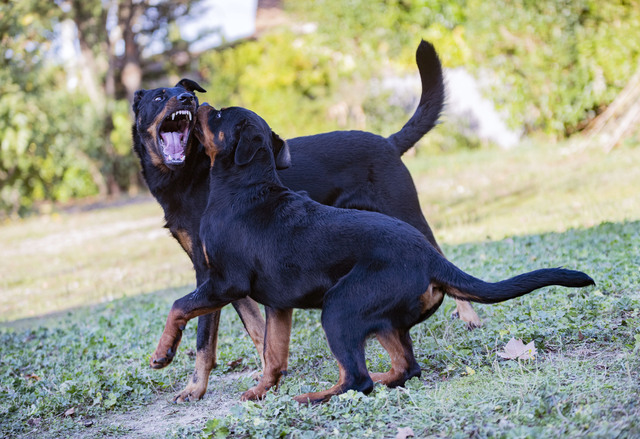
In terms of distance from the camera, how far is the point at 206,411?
400 cm

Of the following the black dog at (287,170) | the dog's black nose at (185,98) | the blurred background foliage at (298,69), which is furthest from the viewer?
the blurred background foliage at (298,69)

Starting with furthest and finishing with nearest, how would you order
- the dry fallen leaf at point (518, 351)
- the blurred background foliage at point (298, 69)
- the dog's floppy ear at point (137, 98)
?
the blurred background foliage at point (298, 69) → the dog's floppy ear at point (137, 98) → the dry fallen leaf at point (518, 351)

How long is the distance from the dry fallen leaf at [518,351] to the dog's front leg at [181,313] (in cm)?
161

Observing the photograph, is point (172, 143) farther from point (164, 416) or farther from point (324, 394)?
point (324, 394)

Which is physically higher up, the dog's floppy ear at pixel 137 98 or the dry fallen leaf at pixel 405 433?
the dog's floppy ear at pixel 137 98

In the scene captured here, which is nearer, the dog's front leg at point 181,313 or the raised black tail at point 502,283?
the raised black tail at point 502,283

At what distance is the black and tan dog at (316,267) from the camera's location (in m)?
3.56

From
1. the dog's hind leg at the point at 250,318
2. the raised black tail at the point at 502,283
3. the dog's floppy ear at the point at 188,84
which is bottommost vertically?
the dog's hind leg at the point at 250,318

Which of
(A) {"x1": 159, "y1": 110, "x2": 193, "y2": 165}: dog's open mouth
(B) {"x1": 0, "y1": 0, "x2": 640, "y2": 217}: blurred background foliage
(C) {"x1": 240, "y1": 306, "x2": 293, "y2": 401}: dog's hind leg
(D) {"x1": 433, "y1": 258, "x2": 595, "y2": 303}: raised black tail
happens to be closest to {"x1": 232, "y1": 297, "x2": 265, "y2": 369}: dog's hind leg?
(C) {"x1": 240, "y1": 306, "x2": 293, "y2": 401}: dog's hind leg

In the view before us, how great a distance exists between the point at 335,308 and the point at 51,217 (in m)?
16.2

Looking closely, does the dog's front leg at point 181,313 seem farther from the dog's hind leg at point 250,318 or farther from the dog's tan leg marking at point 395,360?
the dog's tan leg marking at point 395,360

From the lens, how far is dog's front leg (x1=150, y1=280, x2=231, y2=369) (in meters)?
3.97

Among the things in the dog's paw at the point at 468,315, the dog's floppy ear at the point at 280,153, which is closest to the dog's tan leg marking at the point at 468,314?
the dog's paw at the point at 468,315

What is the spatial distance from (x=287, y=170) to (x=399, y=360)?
1.76 metres
